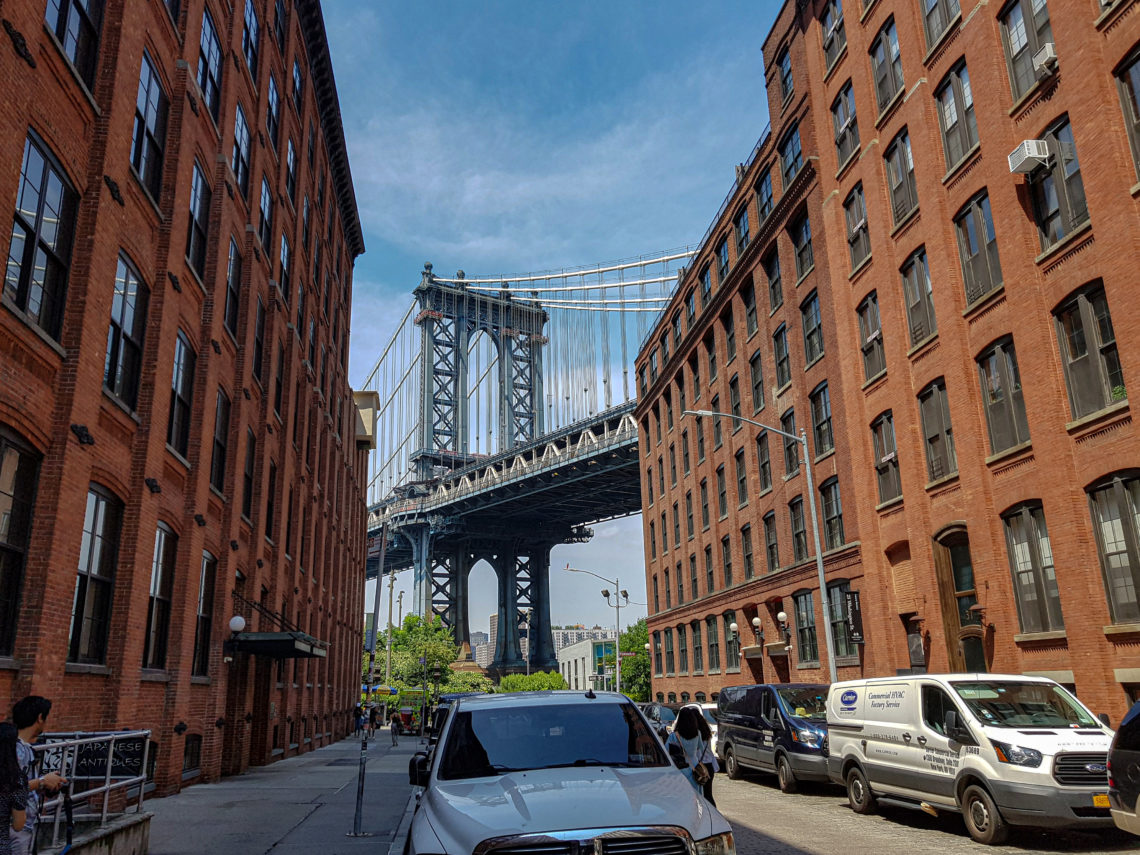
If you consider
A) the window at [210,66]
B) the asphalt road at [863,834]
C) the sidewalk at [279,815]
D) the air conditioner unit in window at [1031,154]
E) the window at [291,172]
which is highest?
the window at [291,172]

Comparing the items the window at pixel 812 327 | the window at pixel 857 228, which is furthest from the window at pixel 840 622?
the window at pixel 857 228

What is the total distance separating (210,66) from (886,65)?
18804 mm

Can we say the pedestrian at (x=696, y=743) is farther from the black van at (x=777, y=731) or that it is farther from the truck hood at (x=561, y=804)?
the black van at (x=777, y=731)

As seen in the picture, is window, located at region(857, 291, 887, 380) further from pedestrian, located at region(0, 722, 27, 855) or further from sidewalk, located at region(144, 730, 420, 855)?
pedestrian, located at region(0, 722, 27, 855)

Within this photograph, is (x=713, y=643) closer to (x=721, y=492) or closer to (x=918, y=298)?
(x=721, y=492)

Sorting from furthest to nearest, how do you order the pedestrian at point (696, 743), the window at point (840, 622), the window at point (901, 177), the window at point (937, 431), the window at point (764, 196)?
the window at point (764, 196) → the window at point (840, 622) → the window at point (901, 177) → the window at point (937, 431) → the pedestrian at point (696, 743)

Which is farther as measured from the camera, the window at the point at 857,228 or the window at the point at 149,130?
the window at the point at 857,228

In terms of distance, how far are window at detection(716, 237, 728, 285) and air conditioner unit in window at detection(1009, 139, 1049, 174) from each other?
22.2 metres

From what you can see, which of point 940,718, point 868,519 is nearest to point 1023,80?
point 868,519

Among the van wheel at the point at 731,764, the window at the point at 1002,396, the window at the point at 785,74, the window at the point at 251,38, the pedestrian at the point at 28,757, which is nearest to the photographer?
the pedestrian at the point at 28,757

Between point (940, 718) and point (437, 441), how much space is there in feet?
341

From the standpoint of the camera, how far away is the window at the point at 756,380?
119ft

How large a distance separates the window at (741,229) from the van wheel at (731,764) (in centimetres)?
2392

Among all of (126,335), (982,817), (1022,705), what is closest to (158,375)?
(126,335)
